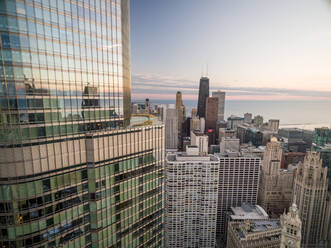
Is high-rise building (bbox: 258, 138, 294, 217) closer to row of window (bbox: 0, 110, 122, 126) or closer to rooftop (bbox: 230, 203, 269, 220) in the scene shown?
rooftop (bbox: 230, 203, 269, 220)

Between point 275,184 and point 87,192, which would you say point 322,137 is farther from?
point 87,192

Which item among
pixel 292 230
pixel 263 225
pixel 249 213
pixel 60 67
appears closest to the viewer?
pixel 60 67

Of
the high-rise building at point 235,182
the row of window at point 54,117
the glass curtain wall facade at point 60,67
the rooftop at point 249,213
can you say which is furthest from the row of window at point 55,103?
the high-rise building at point 235,182

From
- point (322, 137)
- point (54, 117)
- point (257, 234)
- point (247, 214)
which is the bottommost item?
point (247, 214)

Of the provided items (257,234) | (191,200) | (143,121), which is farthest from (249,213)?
(143,121)

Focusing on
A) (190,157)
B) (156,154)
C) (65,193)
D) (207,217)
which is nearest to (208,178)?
(190,157)

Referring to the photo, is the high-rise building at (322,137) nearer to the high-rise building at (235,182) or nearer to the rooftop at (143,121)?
the high-rise building at (235,182)

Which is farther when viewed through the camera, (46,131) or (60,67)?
(60,67)

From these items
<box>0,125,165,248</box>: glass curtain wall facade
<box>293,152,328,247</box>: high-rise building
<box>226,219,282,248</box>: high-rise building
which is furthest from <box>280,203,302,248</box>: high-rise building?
<box>0,125,165,248</box>: glass curtain wall facade
